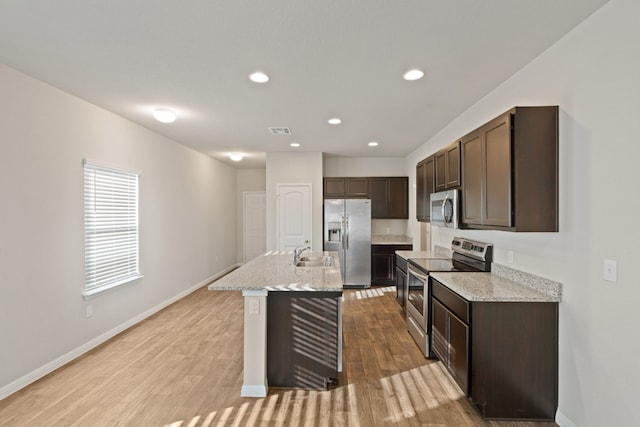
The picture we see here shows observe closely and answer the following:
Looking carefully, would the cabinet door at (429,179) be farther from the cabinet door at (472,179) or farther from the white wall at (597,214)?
the white wall at (597,214)

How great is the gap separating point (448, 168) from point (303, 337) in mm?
2329

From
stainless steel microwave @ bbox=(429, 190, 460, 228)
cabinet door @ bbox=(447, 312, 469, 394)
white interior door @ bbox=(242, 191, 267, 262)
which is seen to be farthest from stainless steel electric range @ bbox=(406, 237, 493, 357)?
white interior door @ bbox=(242, 191, 267, 262)

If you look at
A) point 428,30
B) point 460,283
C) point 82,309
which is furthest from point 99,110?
point 460,283

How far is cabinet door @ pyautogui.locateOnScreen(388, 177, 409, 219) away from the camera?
672 cm

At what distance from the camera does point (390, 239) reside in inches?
264

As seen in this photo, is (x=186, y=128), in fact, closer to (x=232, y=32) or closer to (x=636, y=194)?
(x=232, y=32)

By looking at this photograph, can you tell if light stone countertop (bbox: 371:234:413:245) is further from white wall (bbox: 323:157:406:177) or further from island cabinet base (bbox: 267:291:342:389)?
island cabinet base (bbox: 267:291:342:389)

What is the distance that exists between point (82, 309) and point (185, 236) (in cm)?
246

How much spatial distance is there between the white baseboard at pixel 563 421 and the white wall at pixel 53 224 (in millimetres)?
4173

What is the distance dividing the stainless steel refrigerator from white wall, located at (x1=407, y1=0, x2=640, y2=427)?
156 inches

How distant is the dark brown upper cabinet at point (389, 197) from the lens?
265 inches

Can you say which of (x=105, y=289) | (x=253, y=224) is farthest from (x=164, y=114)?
(x=253, y=224)

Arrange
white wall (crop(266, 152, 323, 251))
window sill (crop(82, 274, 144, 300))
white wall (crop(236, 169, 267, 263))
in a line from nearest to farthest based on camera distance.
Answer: window sill (crop(82, 274, 144, 300)) < white wall (crop(266, 152, 323, 251)) < white wall (crop(236, 169, 267, 263))

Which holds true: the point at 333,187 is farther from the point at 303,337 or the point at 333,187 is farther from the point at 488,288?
the point at 488,288
